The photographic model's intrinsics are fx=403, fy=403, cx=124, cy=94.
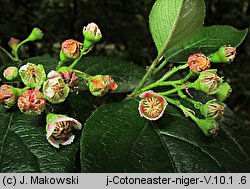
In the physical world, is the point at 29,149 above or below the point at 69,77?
below

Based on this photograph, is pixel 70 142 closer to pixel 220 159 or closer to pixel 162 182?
pixel 162 182

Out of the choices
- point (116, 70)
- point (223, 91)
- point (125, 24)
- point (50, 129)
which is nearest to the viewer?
point (50, 129)

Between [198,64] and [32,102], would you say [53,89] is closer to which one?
[32,102]

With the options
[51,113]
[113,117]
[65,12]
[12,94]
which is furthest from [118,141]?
[65,12]

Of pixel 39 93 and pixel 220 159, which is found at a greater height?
pixel 39 93

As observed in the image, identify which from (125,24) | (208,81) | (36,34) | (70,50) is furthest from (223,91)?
(125,24)

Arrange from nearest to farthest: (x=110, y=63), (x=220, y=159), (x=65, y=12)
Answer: (x=220, y=159), (x=110, y=63), (x=65, y=12)

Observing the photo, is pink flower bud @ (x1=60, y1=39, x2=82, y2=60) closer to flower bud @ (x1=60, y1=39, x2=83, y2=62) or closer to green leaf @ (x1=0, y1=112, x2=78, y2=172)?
flower bud @ (x1=60, y1=39, x2=83, y2=62)
